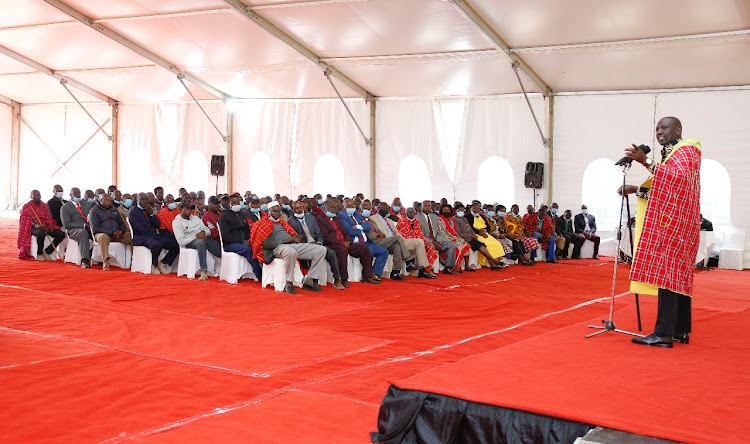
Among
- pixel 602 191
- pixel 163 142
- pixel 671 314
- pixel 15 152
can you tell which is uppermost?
pixel 163 142

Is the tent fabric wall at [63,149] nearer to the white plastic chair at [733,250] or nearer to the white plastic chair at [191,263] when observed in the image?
the white plastic chair at [191,263]

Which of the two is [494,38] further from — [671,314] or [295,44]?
[671,314]

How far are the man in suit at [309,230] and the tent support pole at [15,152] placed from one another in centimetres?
1675

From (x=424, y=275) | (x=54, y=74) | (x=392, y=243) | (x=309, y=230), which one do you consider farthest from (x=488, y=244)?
(x=54, y=74)

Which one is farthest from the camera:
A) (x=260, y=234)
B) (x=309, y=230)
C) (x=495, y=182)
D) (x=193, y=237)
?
(x=495, y=182)

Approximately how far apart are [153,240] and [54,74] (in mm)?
10482

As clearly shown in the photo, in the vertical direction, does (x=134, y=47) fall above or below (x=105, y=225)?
above

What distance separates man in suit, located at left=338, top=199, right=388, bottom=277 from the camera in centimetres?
986

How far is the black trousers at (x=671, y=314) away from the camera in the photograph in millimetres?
4449

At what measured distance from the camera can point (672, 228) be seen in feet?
15.0

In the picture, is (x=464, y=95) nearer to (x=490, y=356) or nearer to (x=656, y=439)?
(x=490, y=356)

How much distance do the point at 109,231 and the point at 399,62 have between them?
675 cm

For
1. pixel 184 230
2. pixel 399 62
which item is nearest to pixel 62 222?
pixel 184 230

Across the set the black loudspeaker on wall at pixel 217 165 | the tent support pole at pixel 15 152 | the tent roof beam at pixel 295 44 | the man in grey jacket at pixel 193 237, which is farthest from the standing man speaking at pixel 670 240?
the tent support pole at pixel 15 152
